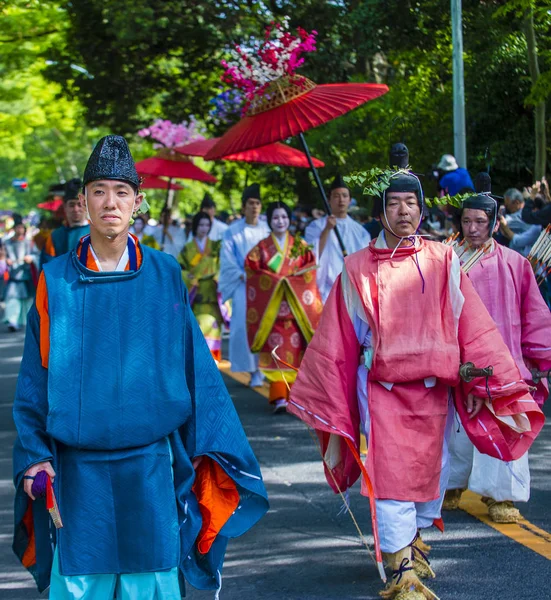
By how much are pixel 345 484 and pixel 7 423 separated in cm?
523

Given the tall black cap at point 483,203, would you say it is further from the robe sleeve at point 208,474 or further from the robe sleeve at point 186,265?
the robe sleeve at point 186,265

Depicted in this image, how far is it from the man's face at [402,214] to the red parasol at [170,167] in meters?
10.8

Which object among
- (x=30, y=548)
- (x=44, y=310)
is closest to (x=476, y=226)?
(x=44, y=310)

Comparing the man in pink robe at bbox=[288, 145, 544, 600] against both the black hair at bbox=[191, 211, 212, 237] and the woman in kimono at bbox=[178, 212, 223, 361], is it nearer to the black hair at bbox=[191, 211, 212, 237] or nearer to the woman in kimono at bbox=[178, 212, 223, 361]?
the woman in kimono at bbox=[178, 212, 223, 361]

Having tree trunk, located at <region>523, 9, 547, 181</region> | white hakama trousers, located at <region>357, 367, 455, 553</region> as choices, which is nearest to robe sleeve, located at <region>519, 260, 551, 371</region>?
white hakama trousers, located at <region>357, 367, 455, 553</region>

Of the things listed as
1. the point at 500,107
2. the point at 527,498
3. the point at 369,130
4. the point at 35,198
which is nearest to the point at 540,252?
the point at 527,498

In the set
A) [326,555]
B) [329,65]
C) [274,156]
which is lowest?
[326,555]

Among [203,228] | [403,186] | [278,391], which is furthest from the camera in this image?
[203,228]

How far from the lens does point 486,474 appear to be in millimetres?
6266

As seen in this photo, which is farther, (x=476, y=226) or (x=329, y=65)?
(x=329, y=65)

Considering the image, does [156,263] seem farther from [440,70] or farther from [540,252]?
[440,70]

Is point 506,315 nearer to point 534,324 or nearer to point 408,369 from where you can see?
point 534,324

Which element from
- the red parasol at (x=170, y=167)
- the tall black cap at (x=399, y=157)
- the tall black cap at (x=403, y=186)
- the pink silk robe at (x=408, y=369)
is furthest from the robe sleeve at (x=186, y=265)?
the pink silk robe at (x=408, y=369)

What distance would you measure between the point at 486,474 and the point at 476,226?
53.4 inches
